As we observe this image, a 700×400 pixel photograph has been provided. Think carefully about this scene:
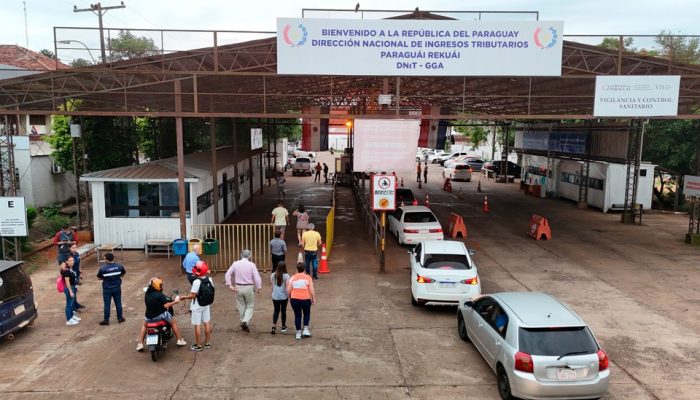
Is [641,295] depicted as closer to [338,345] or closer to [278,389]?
[338,345]

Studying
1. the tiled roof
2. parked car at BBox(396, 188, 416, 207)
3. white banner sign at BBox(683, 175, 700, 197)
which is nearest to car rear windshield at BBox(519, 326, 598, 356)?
white banner sign at BBox(683, 175, 700, 197)

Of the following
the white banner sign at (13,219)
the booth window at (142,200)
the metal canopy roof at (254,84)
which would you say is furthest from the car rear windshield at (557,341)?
the white banner sign at (13,219)

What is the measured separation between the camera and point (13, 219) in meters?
14.1

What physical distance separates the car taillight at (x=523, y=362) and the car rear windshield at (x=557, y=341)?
8 centimetres

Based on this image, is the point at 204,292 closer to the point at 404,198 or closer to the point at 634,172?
the point at 404,198

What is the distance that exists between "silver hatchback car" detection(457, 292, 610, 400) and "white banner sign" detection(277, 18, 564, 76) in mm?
9192

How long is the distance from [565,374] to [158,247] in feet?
43.8

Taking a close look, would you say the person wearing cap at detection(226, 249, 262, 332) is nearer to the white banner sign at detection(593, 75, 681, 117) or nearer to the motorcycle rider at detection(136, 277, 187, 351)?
the motorcycle rider at detection(136, 277, 187, 351)

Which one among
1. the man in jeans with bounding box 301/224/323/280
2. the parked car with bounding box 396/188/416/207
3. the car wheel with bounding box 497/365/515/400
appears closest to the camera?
the car wheel with bounding box 497/365/515/400

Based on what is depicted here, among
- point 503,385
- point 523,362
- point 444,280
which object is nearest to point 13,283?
point 444,280

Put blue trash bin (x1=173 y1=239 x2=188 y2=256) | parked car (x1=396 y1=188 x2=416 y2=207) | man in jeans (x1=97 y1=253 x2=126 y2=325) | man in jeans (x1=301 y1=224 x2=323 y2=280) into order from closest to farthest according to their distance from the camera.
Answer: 1. man in jeans (x1=97 y1=253 x2=126 y2=325)
2. man in jeans (x1=301 y1=224 x2=323 y2=280)
3. blue trash bin (x1=173 y1=239 x2=188 y2=256)
4. parked car (x1=396 y1=188 x2=416 y2=207)

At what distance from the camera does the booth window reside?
16.9m

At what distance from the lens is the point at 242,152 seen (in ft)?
99.1

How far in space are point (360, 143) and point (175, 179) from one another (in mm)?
6200
